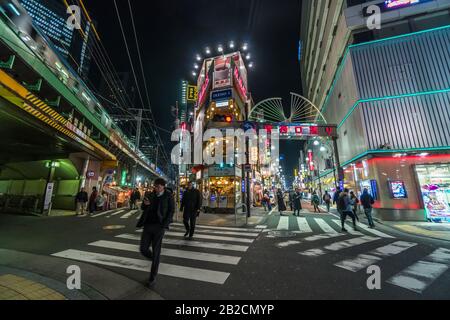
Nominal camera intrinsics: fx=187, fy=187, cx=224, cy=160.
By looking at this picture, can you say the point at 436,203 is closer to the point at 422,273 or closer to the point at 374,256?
the point at 374,256

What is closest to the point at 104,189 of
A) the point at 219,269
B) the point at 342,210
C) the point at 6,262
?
the point at 6,262

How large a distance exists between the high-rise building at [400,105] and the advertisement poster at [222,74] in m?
12.7

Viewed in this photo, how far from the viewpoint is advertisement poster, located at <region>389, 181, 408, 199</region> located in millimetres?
12953

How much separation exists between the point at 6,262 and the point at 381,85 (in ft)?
74.3

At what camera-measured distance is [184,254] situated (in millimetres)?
5121

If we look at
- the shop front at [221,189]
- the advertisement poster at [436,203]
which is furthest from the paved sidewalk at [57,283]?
the advertisement poster at [436,203]

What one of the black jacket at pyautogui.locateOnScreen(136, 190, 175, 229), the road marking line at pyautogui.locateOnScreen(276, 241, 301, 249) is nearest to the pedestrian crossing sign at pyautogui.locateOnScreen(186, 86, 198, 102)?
the road marking line at pyautogui.locateOnScreen(276, 241, 301, 249)

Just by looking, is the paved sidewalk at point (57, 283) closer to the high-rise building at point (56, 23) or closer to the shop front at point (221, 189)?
the shop front at point (221, 189)

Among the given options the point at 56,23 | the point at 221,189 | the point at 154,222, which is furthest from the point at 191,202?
the point at 56,23

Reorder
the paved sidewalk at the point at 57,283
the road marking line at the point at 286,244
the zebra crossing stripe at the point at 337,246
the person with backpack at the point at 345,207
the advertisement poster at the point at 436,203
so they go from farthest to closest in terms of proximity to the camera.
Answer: the advertisement poster at the point at 436,203 → the person with backpack at the point at 345,207 → the road marking line at the point at 286,244 → the zebra crossing stripe at the point at 337,246 → the paved sidewalk at the point at 57,283

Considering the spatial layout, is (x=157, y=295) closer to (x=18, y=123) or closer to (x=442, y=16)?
(x=18, y=123)

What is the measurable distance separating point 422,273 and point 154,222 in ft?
18.7

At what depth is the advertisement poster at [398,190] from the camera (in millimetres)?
12953

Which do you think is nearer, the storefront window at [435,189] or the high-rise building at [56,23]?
the storefront window at [435,189]
